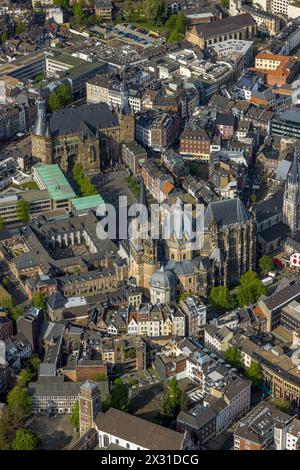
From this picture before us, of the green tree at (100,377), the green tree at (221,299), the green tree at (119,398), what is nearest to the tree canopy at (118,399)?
the green tree at (119,398)

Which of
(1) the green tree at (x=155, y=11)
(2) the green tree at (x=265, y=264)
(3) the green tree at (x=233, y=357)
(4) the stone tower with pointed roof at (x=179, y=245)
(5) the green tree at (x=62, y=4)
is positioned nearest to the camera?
(3) the green tree at (x=233, y=357)

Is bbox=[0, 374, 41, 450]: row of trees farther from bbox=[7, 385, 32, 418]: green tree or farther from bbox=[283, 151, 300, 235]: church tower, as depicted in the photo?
bbox=[283, 151, 300, 235]: church tower

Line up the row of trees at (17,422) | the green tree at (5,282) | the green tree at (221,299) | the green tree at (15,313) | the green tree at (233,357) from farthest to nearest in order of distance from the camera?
the green tree at (5,282) → the green tree at (221,299) → the green tree at (15,313) → the green tree at (233,357) → the row of trees at (17,422)

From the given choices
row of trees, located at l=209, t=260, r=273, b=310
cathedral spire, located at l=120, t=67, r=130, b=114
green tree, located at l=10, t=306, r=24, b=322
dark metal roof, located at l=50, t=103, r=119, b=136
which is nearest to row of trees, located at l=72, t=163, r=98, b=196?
dark metal roof, located at l=50, t=103, r=119, b=136

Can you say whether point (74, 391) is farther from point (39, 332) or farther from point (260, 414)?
point (260, 414)

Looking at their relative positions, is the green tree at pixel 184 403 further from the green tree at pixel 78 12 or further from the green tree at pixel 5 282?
the green tree at pixel 78 12

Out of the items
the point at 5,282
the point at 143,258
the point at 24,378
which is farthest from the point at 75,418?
the point at 5,282

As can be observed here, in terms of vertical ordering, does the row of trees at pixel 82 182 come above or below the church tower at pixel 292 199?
below
